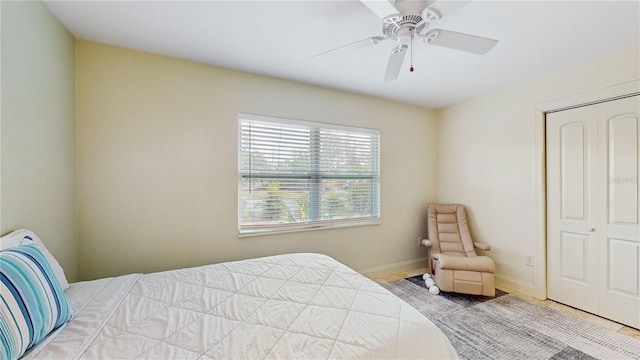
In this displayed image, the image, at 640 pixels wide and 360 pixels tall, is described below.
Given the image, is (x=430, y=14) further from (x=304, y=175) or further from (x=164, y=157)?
(x=164, y=157)

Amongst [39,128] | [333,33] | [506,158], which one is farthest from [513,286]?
[39,128]

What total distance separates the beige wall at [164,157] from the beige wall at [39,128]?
0.42ft

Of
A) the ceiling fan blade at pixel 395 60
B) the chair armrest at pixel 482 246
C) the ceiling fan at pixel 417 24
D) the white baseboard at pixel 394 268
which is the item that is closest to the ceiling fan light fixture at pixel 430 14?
the ceiling fan at pixel 417 24

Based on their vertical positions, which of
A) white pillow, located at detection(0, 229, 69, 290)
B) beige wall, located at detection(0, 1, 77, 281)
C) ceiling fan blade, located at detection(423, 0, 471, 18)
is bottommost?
white pillow, located at detection(0, 229, 69, 290)

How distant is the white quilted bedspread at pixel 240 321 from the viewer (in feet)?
3.21

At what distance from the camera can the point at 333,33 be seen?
1.95 metres

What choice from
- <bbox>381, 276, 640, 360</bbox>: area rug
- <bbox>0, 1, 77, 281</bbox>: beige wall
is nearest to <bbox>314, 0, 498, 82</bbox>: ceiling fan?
<bbox>0, 1, 77, 281</bbox>: beige wall

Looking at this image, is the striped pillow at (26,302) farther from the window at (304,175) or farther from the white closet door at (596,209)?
the white closet door at (596,209)

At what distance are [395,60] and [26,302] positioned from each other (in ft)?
7.30

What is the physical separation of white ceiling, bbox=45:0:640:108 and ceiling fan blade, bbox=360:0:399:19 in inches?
13.8

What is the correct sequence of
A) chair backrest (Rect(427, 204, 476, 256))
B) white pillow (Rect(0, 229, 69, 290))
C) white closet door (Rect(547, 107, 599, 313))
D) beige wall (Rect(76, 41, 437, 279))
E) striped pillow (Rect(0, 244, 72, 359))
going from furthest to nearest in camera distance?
chair backrest (Rect(427, 204, 476, 256)) < white closet door (Rect(547, 107, 599, 313)) < beige wall (Rect(76, 41, 437, 279)) < white pillow (Rect(0, 229, 69, 290)) < striped pillow (Rect(0, 244, 72, 359))

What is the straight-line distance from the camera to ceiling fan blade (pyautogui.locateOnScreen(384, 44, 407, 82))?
1651mm

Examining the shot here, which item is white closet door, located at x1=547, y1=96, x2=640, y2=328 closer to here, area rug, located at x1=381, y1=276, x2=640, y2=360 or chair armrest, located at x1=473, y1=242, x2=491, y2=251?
area rug, located at x1=381, y1=276, x2=640, y2=360

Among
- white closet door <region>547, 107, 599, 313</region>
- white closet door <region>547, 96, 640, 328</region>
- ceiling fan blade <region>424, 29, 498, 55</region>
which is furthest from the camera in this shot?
white closet door <region>547, 107, 599, 313</region>
